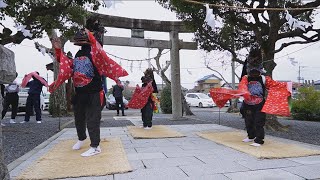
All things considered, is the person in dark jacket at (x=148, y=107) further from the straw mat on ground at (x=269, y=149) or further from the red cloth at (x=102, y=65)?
the red cloth at (x=102, y=65)

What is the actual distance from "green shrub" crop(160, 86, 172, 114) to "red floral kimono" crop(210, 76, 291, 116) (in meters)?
9.83

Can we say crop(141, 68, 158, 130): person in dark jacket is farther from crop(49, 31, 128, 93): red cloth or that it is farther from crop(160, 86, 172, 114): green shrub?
crop(160, 86, 172, 114): green shrub

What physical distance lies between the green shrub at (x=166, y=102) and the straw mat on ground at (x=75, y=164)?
35.9ft

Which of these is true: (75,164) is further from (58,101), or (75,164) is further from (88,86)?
(58,101)

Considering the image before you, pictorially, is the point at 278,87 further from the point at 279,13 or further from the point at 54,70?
the point at 54,70

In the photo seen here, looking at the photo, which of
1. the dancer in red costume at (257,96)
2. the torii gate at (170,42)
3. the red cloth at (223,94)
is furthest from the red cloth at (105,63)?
the torii gate at (170,42)

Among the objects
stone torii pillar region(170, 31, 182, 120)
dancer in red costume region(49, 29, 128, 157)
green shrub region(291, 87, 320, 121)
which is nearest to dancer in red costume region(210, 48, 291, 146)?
dancer in red costume region(49, 29, 128, 157)

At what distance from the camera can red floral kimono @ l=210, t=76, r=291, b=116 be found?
5.21 meters

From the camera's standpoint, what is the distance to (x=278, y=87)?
5.50 metres

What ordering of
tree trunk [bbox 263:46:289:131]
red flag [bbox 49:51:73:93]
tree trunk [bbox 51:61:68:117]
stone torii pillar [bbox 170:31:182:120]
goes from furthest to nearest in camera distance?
tree trunk [bbox 51:61:68:117]
stone torii pillar [bbox 170:31:182:120]
tree trunk [bbox 263:46:289:131]
red flag [bbox 49:51:73:93]

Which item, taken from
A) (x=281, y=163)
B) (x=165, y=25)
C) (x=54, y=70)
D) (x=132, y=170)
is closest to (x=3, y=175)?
(x=132, y=170)

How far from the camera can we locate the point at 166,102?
16094mm

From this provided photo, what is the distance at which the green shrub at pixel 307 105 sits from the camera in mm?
12191

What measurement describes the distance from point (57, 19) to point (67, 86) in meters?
7.56
